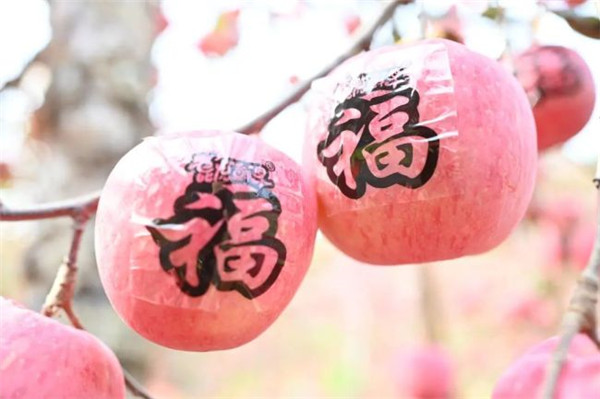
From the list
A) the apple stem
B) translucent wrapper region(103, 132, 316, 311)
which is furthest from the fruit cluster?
the apple stem

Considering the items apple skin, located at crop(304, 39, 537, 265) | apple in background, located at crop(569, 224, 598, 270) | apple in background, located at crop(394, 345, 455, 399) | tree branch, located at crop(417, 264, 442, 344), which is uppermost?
apple skin, located at crop(304, 39, 537, 265)

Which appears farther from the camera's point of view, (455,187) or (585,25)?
(585,25)

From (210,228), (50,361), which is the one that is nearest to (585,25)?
(210,228)

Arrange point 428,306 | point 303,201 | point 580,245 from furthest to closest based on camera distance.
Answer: point 428,306
point 580,245
point 303,201

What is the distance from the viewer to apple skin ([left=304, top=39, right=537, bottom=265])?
0.44 m

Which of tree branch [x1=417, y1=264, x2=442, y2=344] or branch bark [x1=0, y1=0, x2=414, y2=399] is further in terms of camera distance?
tree branch [x1=417, y1=264, x2=442, y2=344]

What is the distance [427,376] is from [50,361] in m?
1.45

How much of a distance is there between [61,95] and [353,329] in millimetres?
2377

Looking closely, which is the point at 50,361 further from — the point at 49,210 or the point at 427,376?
the point at 427,376

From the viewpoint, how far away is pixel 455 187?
44 centimetres

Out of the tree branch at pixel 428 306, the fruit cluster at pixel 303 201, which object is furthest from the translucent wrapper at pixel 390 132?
the tree branch at pixel 428 306

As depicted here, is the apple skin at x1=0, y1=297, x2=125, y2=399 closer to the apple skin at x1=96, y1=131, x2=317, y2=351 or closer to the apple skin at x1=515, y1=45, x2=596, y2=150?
the apple skin at x1=96, y1=131, x2=317, y2=351

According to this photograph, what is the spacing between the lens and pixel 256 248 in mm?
416

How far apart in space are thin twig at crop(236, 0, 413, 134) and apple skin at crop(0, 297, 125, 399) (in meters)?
0.19
